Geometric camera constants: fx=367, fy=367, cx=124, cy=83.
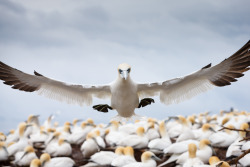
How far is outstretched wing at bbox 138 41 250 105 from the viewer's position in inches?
225

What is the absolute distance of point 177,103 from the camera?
6.78 metres

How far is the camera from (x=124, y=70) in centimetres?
552

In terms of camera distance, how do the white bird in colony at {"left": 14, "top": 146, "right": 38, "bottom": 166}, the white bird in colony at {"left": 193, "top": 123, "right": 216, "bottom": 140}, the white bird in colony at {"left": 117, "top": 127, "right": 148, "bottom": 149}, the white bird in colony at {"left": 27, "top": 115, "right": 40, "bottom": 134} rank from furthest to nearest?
the white bird in colony at {"left": 27, "top": 115, "right": 40, "bottom": 134}
the white bird in colony at {"left": 193, "top": 123, "right": 216, "bottom": 140}
the white bird in colony at {"left": 117, "top": 127, "right": 148, "bottom": 149}
the white bird in colony at {"left": 14, "top": 146, "right": 38, "bottom": 166}

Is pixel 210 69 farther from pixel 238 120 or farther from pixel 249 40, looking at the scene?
pixel 238 120

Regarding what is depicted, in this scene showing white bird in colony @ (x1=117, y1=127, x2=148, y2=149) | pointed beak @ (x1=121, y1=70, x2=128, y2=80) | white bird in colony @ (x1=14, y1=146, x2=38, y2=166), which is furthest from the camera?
white bird in colony @ (x1=117, y1=127, x2=148, y2=149)

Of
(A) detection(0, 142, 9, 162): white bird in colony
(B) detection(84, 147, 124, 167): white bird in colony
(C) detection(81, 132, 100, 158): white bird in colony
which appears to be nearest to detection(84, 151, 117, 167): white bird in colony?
(B) detection(84, 147, 124, 167): white bird in colony

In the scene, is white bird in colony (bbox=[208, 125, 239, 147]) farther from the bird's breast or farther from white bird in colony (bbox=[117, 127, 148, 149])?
the bird's breast

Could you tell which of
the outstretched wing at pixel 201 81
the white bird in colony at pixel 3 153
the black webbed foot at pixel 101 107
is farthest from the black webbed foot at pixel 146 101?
the white bird in colony at pixel 3 153

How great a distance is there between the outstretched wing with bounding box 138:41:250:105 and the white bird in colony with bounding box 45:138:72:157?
4.21m

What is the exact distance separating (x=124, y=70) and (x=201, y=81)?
156 cm

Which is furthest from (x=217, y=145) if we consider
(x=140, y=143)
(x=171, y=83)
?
(x=171, y=83)

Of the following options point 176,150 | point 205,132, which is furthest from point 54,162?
point 205,132

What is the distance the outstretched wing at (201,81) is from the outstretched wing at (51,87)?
2.83 feet

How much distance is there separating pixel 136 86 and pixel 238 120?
7.35 m
